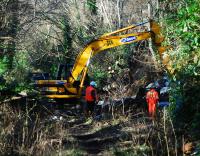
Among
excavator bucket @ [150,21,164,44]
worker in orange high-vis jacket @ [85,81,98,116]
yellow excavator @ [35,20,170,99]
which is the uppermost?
excavator bucket @ [150,21,164,44]

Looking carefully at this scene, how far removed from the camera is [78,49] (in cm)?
3062

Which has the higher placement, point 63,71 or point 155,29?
point 155,29

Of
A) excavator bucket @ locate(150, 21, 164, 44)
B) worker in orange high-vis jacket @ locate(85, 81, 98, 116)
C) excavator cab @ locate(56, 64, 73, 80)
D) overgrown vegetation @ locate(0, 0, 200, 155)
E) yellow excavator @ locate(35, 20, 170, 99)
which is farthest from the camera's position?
excavator cab @ locate(56, 64, 73, 80)

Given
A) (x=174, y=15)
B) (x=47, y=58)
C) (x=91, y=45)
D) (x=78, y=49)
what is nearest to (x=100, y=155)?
(x=174, y=15)

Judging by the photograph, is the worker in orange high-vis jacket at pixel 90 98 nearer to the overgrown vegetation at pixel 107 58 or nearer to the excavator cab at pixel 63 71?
the overgrown vegetation at pixel 107 58

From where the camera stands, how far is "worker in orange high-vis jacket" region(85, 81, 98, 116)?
17234mm

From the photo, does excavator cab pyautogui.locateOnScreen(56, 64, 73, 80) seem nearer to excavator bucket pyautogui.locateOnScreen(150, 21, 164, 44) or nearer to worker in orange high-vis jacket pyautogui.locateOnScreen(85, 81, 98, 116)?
worker in orange high-vis jacket pyautogui.locateOnScreen(85, 81, 98, 116)

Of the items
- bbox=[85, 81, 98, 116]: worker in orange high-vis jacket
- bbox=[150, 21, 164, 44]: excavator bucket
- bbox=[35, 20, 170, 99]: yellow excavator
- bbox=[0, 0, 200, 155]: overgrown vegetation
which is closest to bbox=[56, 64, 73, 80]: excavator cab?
bbox=[35, 20, 170, 99]: yellow excavator

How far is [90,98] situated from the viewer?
1727 cm

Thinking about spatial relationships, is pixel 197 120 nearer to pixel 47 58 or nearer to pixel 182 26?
pixel 182 26

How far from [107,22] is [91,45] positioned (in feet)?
40.1

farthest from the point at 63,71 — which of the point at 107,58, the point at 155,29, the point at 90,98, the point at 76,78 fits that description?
the point at 107,58

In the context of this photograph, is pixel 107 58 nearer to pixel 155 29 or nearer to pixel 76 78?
pixel 76 78

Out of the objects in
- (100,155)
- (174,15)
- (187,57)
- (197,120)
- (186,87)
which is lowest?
(100,155)
